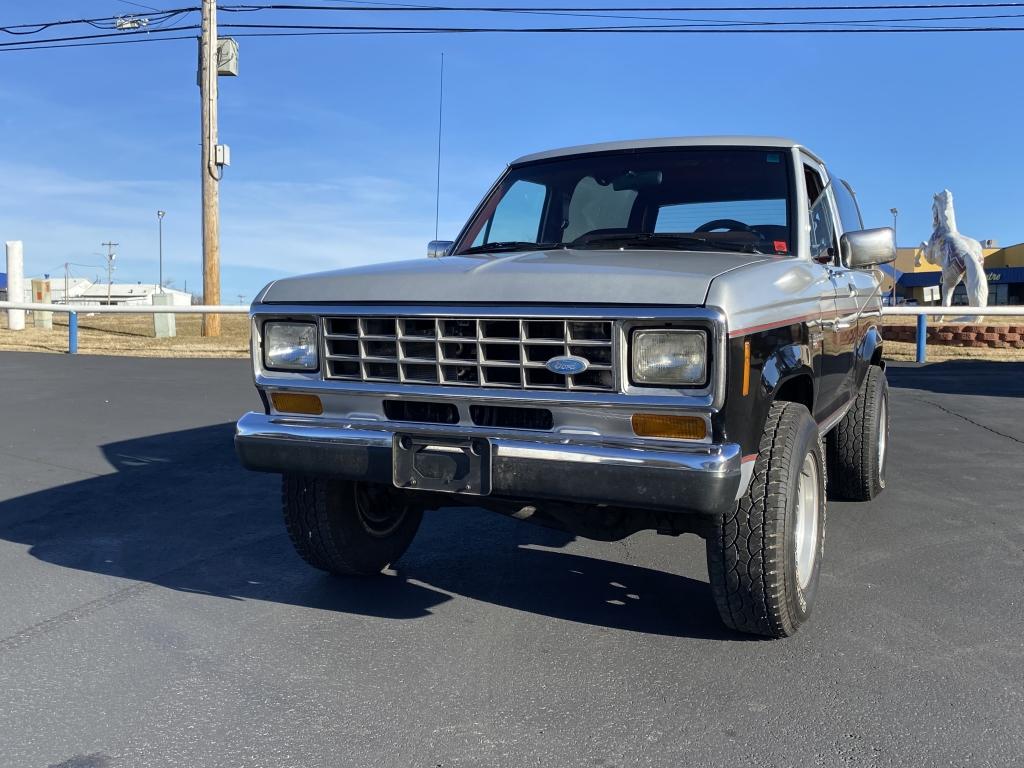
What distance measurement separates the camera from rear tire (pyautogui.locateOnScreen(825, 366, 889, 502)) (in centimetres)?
538

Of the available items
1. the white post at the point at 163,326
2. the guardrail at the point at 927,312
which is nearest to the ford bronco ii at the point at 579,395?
the guardrail at the point at 927,312

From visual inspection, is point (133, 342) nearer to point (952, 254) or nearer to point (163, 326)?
point (163, 326)

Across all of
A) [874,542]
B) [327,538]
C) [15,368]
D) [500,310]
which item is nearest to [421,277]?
[500,310]

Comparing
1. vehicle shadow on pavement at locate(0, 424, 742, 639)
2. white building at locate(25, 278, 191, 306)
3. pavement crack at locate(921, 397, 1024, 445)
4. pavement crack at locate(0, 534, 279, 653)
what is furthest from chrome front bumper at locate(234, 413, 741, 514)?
white building at locate(25, 278, 191, 306)

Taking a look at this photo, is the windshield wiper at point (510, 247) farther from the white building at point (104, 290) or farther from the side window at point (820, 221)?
the white building at point (104, 290)

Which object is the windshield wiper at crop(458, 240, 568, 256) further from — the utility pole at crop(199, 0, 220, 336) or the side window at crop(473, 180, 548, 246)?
the utility pole at crop(199, 0, 220, 336)

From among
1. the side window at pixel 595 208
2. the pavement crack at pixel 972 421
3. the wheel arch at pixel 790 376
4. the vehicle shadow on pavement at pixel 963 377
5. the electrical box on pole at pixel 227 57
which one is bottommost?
the pavement crack at pixel 972 421

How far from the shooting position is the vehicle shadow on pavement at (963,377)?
11016 millimetres

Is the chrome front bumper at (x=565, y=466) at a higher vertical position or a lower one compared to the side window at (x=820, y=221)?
lower

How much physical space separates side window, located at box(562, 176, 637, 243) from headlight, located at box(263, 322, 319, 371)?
1472 millimetres

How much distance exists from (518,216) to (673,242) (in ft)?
3.22

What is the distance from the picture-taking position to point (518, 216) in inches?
183

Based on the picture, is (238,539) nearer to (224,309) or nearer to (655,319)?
(655,319)

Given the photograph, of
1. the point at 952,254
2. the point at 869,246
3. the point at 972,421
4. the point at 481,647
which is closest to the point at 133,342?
the point at 972,421
